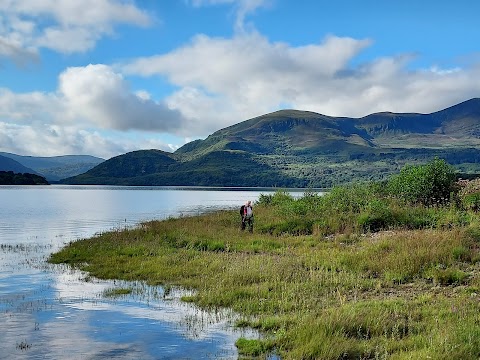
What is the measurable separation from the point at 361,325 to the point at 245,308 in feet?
15.5

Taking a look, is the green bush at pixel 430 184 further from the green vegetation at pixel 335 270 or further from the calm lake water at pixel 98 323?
the calm lake water at pixel 98 323

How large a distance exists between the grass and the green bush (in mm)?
6019

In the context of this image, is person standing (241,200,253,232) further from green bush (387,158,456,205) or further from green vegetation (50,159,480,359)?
green bush (387,158,456,205)

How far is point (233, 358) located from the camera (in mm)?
11953

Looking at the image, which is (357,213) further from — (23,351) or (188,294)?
(23,351)

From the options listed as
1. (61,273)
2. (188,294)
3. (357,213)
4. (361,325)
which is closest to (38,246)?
(61,273)

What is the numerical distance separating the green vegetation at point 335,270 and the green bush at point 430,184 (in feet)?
0.36

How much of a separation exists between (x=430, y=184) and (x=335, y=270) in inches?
975

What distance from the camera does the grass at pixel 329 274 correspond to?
12.4 metres

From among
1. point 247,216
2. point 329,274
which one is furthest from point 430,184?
point 329,274

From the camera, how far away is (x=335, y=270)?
2177 cm

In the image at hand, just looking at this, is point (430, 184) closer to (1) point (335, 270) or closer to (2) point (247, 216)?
(2) point (247, 216)

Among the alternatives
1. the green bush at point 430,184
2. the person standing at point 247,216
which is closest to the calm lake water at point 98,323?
the person standing at point 247,216

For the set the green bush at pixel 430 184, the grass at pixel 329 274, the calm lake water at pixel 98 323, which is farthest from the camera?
the green bush at pixel 430 184
